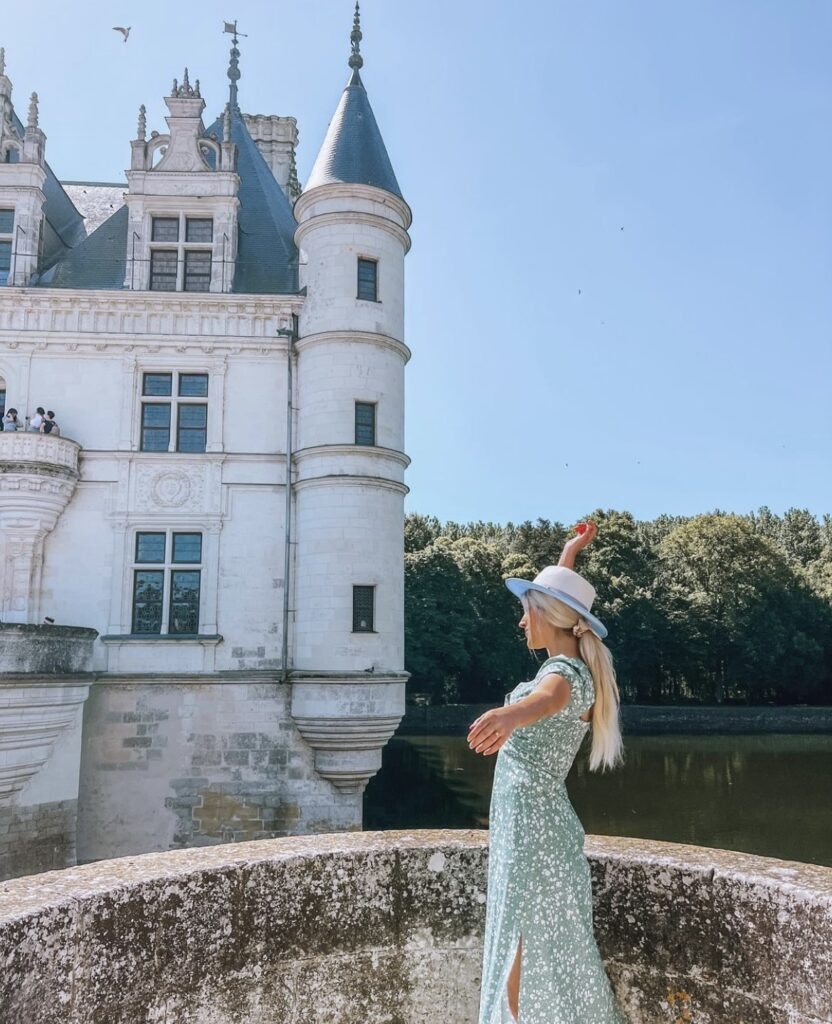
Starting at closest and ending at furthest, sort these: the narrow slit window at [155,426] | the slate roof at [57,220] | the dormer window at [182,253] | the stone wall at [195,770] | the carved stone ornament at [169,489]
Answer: the stone wall at [195,770], the carved stone ornament at [169,489], the narrow slit window at [155,426], the dormer window at [182,253], the slate roof at [57,220]

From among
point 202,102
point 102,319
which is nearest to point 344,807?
point 102,319

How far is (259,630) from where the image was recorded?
44.6ft

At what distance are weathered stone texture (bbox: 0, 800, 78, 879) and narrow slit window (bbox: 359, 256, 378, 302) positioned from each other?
999cm

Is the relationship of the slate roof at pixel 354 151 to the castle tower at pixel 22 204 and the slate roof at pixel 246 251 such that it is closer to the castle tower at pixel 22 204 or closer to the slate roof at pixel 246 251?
the slate roof at pixel 246 251

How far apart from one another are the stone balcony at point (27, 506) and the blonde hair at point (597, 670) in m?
12.6

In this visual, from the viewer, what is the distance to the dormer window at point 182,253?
14.6 m

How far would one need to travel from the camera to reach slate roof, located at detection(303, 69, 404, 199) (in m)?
14.4

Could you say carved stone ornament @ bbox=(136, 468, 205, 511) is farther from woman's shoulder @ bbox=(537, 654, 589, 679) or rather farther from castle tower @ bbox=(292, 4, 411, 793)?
woman's shoulder @ bbox=(537, 654, 589, 679)

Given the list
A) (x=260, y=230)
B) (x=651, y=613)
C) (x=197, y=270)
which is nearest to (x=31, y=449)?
(x=197, y=270)

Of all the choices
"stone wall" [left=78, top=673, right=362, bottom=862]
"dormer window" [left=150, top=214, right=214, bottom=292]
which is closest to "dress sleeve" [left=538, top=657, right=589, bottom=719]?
"stone wall" [left=78, top=673, right=362, bottom=862]

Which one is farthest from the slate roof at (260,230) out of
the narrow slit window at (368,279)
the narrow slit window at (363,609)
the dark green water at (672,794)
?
the dark green water at (672,794)

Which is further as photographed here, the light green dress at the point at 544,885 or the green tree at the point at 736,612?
the green tree at the point at 736,612

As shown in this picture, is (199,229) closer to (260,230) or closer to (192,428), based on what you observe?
(260,230)

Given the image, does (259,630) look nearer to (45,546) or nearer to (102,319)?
(45,546)
